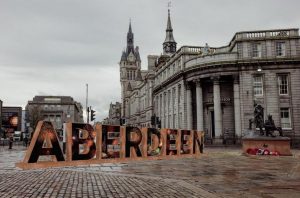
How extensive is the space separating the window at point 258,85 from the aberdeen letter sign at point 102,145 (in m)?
22.0

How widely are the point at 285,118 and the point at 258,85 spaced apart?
5.40 metres

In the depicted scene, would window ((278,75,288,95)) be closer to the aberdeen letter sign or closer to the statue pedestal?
the statue pedestal

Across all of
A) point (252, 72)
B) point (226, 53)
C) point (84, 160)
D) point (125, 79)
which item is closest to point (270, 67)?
point (252, 72)

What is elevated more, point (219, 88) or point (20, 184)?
point (219, 88)

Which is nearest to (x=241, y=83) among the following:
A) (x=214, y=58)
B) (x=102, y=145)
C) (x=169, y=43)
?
(x=214, y=58)

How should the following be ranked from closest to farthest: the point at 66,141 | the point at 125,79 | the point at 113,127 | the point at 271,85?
the point at 66,141, the point at 113,127, the point at 271,85, the point at 125,79

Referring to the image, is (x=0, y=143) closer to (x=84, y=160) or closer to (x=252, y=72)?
(x=252, y=72)

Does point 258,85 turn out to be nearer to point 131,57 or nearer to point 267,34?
point 267,34

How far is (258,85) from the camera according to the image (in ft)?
144

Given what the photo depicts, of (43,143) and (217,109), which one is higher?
(217,109)

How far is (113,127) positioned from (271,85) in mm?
30615

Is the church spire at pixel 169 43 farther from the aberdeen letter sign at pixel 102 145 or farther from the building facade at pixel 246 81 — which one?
the aberdeen letter sign at pixel 102 145

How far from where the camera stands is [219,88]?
150ft

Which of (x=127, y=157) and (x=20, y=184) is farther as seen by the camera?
(x=127, y=157)
